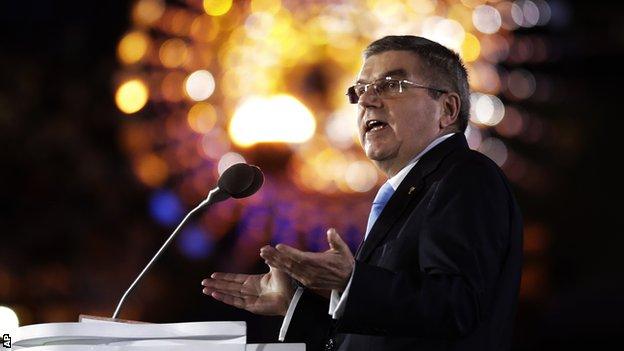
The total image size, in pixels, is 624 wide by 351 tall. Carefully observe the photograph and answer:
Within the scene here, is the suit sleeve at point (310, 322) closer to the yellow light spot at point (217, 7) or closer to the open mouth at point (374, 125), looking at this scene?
the open mouth at point (374, 125)

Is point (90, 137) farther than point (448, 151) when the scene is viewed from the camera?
Yes

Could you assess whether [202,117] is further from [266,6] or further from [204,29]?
[266,6]

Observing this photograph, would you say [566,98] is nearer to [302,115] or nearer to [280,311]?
[302,115]

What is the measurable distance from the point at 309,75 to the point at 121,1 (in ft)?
6.39

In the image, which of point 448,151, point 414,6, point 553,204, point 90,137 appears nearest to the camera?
point 448,151

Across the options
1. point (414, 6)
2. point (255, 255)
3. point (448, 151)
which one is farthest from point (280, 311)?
point (255, 255)

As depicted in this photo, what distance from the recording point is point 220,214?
11148 mm

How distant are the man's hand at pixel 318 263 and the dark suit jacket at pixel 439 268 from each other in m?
0.03

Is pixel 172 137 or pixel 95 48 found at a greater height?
pixel 95 48

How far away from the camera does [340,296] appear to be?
1989 millimetres

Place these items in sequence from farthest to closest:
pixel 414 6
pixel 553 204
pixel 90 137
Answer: pixel 553 204
pixel 90 137
pixel 414 6

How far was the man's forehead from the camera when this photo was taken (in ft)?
8.29

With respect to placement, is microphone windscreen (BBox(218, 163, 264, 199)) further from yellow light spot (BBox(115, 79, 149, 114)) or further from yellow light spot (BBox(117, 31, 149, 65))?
yellow light spot (BBox(115, 79, 149, 114))

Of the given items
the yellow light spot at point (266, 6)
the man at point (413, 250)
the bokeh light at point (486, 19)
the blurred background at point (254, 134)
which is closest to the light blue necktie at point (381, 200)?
the man at point (413, 250)
